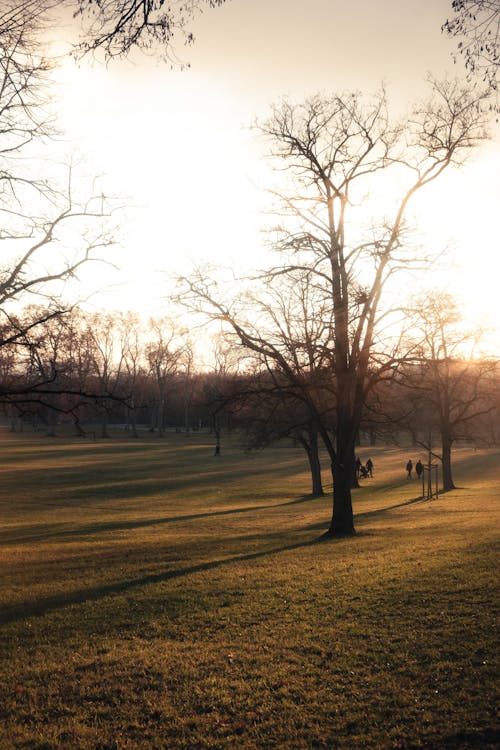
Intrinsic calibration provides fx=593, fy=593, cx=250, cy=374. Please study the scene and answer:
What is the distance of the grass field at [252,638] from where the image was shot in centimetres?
619

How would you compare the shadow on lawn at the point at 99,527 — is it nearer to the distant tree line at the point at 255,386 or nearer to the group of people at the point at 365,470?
the distant tree line at the point at 255,386

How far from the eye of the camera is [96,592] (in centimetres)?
1211

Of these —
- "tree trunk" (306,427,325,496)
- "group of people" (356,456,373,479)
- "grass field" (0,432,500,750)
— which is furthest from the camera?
"group of people" (356,456,373,479)

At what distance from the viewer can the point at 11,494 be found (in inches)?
1412

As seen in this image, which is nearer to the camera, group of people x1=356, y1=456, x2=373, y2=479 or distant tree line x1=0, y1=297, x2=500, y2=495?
distant tree line x1=0, y1=297, x2=500, y2=495

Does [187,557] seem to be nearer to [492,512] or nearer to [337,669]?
[337,669]

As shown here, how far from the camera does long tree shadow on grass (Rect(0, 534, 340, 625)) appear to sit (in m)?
10.9

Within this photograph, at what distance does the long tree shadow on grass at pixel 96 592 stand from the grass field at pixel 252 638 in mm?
55

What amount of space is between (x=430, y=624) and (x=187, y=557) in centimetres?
841

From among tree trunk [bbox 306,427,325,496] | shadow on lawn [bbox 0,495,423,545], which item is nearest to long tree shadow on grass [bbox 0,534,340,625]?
shadow on lawn [bbox 0,495,423,545]

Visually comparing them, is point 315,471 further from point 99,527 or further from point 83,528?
point 83,528

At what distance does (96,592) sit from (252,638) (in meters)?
4.66

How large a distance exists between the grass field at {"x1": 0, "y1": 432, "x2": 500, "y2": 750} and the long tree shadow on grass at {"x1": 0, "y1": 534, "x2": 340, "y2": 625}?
55 mm

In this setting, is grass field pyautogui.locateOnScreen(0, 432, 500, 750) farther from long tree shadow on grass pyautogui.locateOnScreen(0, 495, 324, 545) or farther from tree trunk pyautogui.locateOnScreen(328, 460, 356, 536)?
tree trunk pyautogui.locateOnScreen(328, 460, 356, 536)
